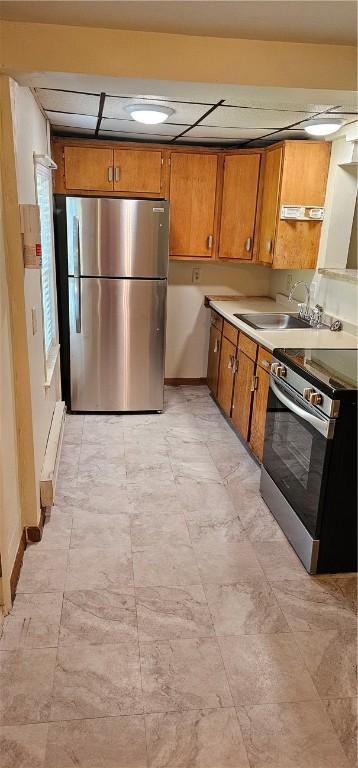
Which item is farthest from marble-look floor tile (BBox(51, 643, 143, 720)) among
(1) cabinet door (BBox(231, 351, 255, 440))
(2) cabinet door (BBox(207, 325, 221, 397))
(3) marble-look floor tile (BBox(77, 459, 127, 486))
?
(2) cabinet door (BBox(207, 325, 221, 397))

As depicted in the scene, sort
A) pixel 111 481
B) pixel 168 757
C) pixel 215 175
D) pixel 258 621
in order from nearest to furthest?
pixel 168 757, pixel 258 621, pixel 111 481, pixel 215 175

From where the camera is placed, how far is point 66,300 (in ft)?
13.3

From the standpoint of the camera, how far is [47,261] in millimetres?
3457

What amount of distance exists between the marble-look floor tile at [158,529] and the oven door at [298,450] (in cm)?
58

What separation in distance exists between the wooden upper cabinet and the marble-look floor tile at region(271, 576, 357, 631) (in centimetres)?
237

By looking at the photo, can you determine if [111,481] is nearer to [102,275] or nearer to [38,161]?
[102,275]

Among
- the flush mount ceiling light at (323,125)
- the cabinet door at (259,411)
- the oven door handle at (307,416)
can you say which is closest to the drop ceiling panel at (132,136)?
the flush mount ceiling light at (323,125)

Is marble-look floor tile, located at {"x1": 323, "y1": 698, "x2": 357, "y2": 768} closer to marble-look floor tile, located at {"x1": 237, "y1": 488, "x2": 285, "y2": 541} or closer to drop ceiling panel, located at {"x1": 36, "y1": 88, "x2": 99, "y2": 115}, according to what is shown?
A: marble-look floor tile, located at {"x1": 237, "y1": 488, "x2": 285, "y2": 541}

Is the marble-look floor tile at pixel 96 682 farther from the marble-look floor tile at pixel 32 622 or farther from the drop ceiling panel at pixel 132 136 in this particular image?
the drop ceiling panel at pixel 132 136

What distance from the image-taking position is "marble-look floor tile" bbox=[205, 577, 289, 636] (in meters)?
2.10

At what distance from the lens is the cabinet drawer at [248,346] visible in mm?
3383

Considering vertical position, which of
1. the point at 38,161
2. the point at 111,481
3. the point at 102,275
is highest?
the point at 38,161

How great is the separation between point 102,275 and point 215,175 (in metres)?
1.31

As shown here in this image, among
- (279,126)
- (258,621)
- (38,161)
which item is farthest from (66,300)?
(258,621)
